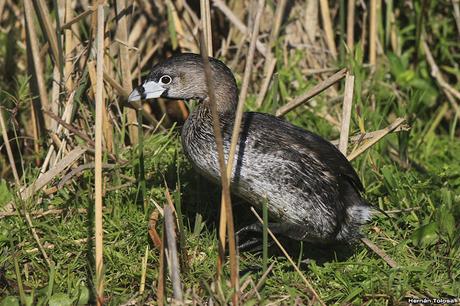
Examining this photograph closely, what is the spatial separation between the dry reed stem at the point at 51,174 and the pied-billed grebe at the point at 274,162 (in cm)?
54

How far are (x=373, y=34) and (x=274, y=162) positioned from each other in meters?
2.29

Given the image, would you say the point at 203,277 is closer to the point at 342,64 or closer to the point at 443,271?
the point at 443,271

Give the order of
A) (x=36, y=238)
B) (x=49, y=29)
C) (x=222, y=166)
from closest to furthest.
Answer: (x=222, y=166), (x=36, y=238), (x=49, y=29)

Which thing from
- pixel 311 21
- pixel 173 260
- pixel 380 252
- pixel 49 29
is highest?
pixel 49 29

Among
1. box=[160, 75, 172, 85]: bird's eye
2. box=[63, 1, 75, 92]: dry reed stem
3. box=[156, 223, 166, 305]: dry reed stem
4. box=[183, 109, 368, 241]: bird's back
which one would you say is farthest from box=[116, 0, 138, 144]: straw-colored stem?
box=[156, 223, 166, 305]: dry reed stem

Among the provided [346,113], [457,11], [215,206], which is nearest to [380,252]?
[346,113]

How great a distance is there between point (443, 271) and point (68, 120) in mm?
2299

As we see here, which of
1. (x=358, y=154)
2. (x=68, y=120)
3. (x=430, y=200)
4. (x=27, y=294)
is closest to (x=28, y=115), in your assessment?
(x=68, y=120)

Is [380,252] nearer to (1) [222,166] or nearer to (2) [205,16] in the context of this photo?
(1) [222,166]

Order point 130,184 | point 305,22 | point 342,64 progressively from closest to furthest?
point 130,184 → point 342,64 → point 305,22

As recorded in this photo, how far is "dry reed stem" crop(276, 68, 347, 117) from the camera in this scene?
15.7ft

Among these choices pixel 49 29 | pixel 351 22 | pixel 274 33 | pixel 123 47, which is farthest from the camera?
pixel 351 22

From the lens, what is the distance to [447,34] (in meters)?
6.32

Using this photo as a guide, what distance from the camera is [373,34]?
612 centimetres
